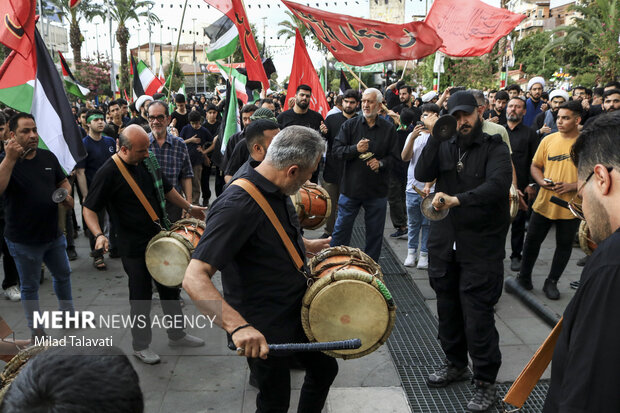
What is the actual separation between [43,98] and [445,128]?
13.2 feet

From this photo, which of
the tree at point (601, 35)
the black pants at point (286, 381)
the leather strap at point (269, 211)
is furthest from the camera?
the tree at point (601, 35)

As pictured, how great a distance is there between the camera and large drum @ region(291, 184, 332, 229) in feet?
19.5

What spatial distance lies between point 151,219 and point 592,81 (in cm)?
3101

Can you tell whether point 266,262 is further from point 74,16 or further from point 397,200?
point 74,16

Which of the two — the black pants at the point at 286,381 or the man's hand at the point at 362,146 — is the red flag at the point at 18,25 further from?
the black pants at the point at 286,381

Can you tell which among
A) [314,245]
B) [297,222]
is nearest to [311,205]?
[314,245]

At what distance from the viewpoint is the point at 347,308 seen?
3104 mm

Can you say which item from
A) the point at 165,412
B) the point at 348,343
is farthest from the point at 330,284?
the point at 165,412

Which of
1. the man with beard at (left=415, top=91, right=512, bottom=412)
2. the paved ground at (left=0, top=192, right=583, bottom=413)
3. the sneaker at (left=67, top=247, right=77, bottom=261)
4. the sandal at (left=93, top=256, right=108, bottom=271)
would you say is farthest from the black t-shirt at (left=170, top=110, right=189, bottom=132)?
the man with beard at (left=415, top=91, right=512, bottom=412)

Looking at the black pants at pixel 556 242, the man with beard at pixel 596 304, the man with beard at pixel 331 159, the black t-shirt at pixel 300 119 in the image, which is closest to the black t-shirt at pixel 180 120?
the black t-shirt at pixel 300 119

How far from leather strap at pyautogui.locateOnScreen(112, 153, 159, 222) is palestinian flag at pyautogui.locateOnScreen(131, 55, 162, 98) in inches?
350

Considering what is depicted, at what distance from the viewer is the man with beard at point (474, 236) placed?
12.8 feet

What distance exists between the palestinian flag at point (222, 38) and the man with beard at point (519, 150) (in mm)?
5137

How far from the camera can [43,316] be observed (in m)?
5.04
